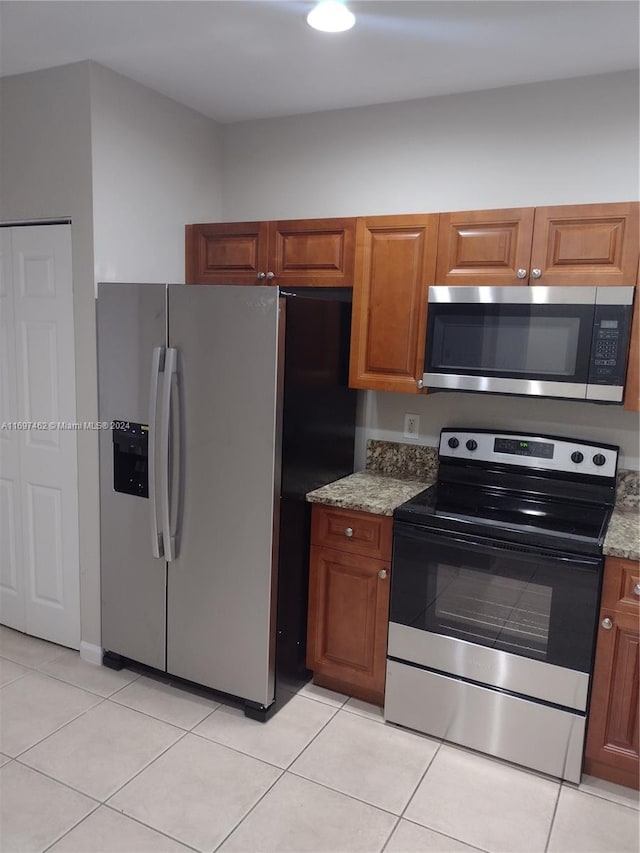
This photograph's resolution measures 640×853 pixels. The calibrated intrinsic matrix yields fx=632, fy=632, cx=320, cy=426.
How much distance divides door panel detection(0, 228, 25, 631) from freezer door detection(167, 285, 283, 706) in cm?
93

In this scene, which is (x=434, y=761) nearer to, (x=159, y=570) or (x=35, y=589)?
(x=159, y=570)

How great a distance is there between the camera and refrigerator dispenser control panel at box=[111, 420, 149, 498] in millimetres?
2580

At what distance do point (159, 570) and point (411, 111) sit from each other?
226 cm

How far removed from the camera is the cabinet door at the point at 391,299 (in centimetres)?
250

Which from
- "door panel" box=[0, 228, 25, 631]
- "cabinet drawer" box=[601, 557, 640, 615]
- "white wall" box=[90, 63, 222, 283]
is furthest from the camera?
"door panel" box=[0, 228, 25, 631]

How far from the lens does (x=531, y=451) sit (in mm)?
2609

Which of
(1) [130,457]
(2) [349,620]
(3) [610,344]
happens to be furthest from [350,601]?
(3) [610,344]

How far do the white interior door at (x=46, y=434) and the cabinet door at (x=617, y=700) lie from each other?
2.19m

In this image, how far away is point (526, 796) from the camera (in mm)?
2131

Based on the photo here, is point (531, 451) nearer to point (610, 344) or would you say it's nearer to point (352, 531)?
point (610, 344)

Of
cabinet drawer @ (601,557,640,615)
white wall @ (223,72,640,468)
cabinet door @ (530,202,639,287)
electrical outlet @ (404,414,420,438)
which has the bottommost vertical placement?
cabinet drawer @ (601,557,640,615)

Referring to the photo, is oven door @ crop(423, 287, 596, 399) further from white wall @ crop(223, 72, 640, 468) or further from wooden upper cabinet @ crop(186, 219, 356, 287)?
wooden upper cabinet @ crop(186, 219, 356, 287)

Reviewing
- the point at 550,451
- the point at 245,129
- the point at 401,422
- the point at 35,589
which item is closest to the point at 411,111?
the point at 245,129

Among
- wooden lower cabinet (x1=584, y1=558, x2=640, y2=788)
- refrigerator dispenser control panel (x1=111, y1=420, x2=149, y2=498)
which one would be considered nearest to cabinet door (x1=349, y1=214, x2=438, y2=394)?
refrigerator dispenser control panel (x1=111, y1=420, x2=149, y2=498)
